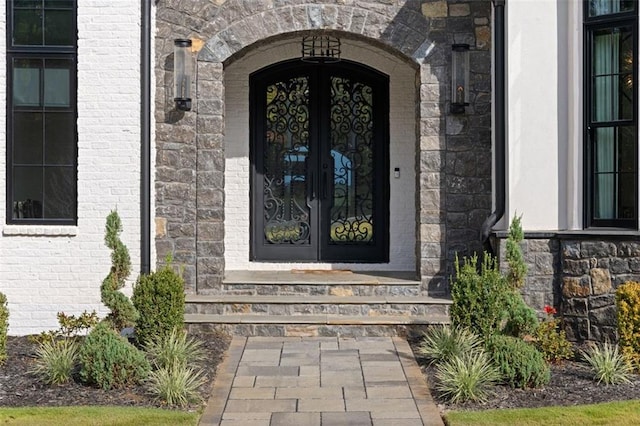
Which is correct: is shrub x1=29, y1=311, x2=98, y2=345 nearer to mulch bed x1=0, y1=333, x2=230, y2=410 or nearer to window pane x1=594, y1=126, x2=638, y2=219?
mulch bed x1=0, y1=333, x2=230, y2=410

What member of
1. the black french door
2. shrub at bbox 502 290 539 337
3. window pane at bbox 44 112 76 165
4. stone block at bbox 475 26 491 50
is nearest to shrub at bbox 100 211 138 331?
window pane at bbox 44 112 76 165

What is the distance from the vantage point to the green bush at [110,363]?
6.41 metres

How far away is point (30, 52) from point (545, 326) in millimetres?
5746

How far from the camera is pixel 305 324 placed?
827 centimetres

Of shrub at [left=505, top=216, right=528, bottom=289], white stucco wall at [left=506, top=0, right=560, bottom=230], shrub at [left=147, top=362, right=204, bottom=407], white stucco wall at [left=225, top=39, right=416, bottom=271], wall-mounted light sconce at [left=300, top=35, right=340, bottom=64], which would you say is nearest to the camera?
shrub at [left=147, top=362, right=204, bottom=407]

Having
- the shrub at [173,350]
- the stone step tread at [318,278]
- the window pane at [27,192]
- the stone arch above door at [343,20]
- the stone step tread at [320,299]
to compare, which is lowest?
the shrub at [173,350]

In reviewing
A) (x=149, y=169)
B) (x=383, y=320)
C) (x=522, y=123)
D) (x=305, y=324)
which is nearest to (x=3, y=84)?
(x=149, y=169)

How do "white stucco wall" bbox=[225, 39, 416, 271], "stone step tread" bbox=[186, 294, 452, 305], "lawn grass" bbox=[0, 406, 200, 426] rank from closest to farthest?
1. "lawn grass" bbox=[0, 406, 200, 426]
2. "stone step tread" bbox=[186, 294, 452, 305]
3. "white stucco wall" bbox=[225, 39, 416, 271]

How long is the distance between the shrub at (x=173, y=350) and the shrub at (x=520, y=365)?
2474 mm

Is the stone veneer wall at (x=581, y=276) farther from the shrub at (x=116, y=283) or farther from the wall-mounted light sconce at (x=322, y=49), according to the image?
the shrub at (x=116, y=283)

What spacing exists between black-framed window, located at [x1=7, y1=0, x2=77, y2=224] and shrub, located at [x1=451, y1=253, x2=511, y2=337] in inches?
161

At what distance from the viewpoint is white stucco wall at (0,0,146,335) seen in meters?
8.67

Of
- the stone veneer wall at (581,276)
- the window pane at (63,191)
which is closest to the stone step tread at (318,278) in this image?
the stone veneer wall at (581,276)

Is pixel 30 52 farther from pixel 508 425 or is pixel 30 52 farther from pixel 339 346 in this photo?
pixel 508 425
